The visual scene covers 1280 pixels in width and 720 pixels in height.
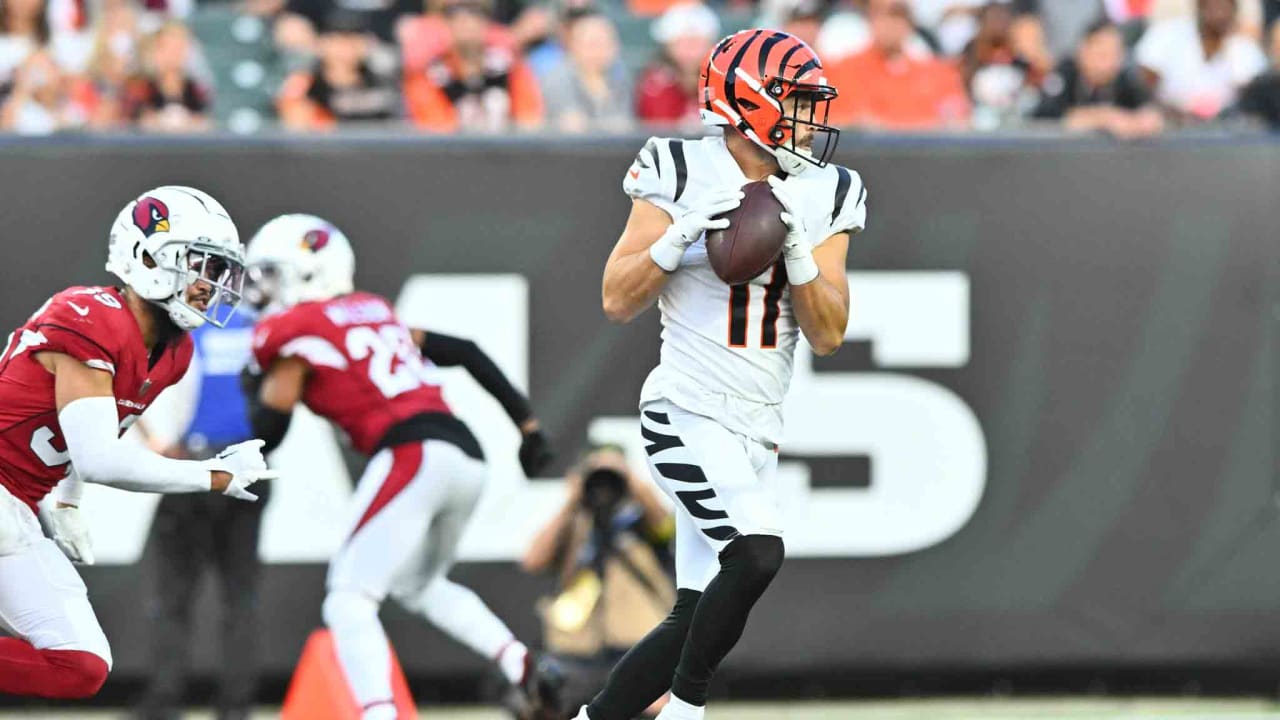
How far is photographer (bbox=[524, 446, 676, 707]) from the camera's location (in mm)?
7402

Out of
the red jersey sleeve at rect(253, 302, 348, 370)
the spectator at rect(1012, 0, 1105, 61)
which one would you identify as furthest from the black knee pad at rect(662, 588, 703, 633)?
the spectator at rect(1012, 0, 1105, 61)

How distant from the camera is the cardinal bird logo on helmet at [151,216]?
Answer: 213 inches

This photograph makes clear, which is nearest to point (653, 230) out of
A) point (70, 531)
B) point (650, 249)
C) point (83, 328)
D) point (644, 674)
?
point (650, 249)

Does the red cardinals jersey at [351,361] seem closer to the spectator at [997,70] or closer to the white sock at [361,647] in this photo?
the white sock at [361,647]

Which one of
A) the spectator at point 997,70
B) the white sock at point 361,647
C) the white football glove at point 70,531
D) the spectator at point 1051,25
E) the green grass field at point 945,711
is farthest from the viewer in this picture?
the spectator at point 1051,25

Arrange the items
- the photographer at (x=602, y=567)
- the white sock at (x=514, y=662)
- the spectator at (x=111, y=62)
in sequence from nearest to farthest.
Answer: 1. the white sock at (x=514, y=662)
2. the photographer at (x=602, y=567)
3. the spectator at (x=111, y=62)

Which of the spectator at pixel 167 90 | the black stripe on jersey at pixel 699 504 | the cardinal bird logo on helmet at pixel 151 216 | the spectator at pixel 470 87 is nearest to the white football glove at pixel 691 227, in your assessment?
the black stripe on jersey at pixel 699 504

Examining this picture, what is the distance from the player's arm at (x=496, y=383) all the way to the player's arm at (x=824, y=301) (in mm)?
1739

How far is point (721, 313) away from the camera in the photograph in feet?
17.1

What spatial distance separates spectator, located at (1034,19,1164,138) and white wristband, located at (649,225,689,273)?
14.0 ft

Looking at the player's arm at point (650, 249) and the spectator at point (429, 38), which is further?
the spectator at point (429, 38)

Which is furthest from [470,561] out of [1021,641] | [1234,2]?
[1234,2]

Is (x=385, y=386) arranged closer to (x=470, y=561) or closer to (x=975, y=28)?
(x=470, y=561)

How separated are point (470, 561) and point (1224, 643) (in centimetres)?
316
